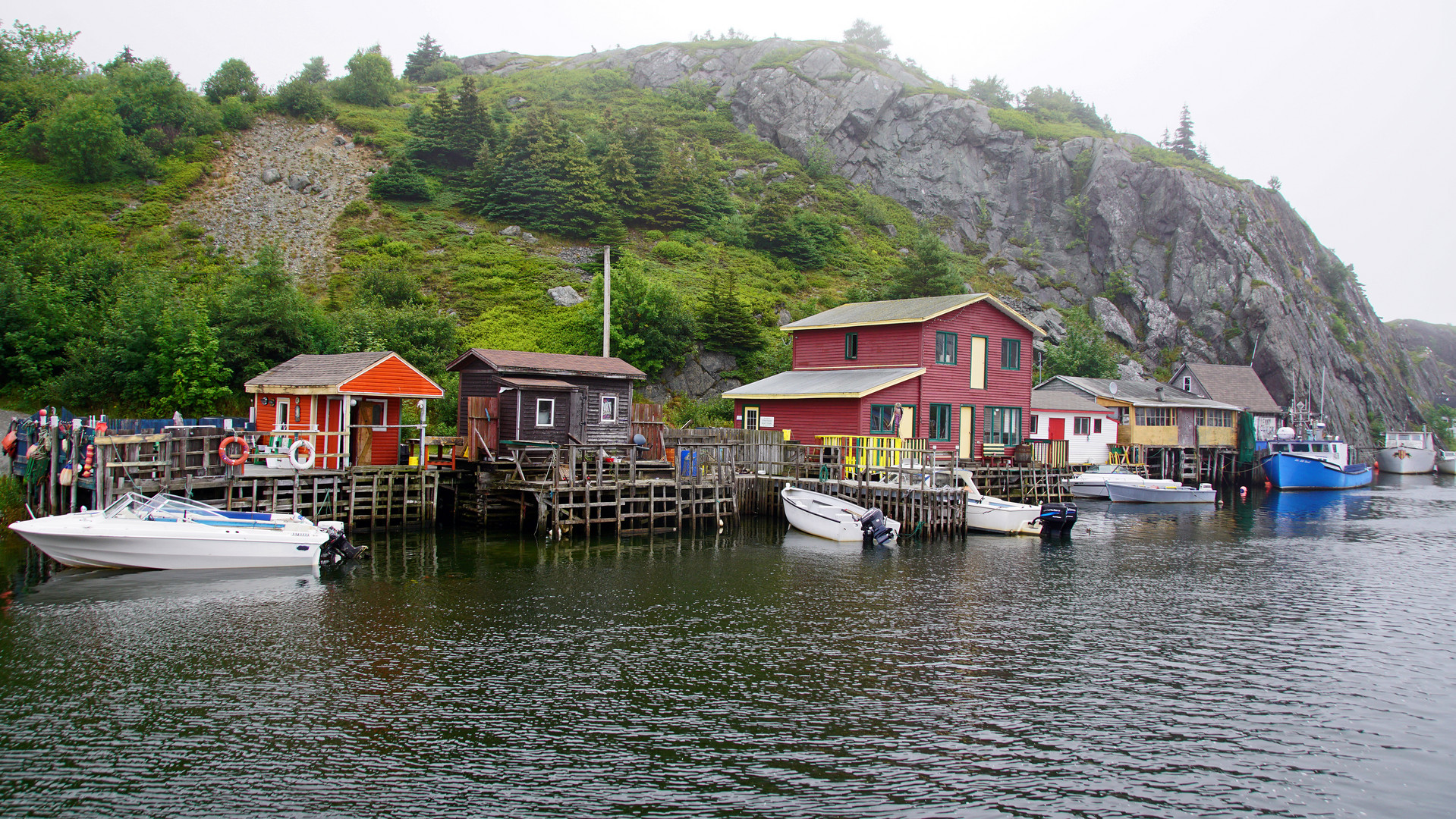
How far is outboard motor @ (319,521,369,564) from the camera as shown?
2372cm

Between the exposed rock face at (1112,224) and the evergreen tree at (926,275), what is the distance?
68.6 ft

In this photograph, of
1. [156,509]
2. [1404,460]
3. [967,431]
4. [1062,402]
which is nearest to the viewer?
[156,509]

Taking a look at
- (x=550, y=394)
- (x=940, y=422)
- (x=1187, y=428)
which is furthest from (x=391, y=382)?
(x=1187, y=428)

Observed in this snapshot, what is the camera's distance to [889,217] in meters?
92.1

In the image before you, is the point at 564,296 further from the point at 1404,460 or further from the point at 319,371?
the point at 1404,460

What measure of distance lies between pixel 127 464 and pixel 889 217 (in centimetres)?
7974

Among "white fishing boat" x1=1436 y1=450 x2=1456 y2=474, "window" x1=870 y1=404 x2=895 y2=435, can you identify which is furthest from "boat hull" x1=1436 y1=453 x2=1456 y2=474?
"window" x1=870 y1=404 x2=895 y2=435

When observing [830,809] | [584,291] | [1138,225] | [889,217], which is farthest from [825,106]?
[830,809]

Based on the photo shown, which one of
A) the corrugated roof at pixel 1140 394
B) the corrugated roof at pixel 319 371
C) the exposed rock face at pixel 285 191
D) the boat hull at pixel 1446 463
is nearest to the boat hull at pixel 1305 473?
the corrugated roof at pixel 1140 394

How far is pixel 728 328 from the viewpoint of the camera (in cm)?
5194

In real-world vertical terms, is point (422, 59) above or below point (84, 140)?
above

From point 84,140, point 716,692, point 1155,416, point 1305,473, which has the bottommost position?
point 716,692

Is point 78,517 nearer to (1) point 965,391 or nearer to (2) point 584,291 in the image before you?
(1) point 965,391

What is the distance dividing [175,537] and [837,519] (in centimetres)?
2045
